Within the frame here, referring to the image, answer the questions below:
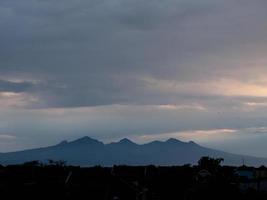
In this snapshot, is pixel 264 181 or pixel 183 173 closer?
pixel 183 173

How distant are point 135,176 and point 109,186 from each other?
973 centimetres

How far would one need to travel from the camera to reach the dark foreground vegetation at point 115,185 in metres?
47.1

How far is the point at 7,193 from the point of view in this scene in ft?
149

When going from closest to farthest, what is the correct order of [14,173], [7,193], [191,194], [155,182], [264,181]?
[7,193]
[191,194]
[14,173]
[155,182]
[264,181]

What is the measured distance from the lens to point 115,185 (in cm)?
5047

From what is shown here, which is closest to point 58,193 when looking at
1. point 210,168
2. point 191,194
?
point 191,194

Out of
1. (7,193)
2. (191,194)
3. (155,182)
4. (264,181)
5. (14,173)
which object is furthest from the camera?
(264,181)

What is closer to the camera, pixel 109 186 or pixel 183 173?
pixel 109 186

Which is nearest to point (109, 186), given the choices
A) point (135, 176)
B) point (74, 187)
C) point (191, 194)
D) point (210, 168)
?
point (74, 187)

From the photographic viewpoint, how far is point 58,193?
156ft

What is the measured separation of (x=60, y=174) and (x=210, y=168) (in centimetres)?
1817

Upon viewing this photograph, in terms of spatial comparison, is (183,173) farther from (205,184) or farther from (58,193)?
(58,193)

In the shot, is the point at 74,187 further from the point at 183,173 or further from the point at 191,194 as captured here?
the point at 183,173

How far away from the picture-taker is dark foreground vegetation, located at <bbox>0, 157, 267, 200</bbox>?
4706 centimetres
